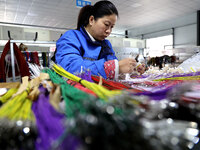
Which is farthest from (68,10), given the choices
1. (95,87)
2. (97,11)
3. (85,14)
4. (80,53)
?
(95,87)

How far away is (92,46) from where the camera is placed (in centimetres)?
97

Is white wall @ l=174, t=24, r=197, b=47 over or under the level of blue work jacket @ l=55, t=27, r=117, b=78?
over

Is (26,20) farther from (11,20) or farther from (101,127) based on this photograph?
(101,127)

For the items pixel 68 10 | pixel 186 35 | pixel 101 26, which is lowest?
pixel 101 26

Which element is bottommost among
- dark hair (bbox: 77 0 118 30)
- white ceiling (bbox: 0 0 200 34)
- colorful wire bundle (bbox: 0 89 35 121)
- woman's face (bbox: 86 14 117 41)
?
colorful wire bundle (bbox: 0 89 35 121)

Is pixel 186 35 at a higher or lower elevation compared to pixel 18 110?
higher

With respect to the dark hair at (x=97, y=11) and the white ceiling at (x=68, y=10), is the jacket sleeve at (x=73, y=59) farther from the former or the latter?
the white ceiling at (x=68, y=10)

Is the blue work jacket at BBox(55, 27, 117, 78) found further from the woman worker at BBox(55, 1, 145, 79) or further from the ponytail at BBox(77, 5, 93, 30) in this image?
the ponytail at BBox(77, 5, 93, 30)

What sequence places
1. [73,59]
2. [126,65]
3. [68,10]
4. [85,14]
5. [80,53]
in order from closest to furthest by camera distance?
[126,65], [73,59], [80,53], [85,14], [68,10]

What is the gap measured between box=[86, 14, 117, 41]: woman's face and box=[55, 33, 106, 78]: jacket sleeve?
0.16 m

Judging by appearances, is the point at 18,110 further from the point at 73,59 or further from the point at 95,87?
the point at 73,59

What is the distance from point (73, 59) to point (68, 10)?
6270mm

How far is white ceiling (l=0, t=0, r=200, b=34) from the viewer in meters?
5.46

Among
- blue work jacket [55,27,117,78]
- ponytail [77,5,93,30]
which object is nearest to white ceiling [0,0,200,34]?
ponytail [77,5,93,30]
